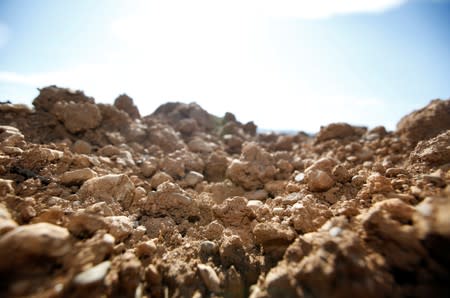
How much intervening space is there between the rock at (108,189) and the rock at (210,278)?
6.95 ft

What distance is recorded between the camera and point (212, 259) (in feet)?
9.25

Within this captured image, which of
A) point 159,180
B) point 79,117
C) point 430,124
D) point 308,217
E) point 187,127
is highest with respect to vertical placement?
point 430,124

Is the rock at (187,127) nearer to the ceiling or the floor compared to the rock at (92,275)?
nearer to the ceiling

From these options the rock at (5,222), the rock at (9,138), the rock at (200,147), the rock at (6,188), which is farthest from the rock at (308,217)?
the rock at (200,147)

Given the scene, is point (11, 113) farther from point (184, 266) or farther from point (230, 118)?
point (230, 118)

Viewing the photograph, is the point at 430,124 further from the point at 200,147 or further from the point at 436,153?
the point at 200,147

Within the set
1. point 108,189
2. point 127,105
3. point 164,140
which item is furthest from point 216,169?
point 127,105

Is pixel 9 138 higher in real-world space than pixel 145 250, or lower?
higher

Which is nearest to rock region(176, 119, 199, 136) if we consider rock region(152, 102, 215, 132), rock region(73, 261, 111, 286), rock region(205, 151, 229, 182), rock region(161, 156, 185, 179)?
rock region(152, 102, 215, 132)

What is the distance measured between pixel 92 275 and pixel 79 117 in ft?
18.6

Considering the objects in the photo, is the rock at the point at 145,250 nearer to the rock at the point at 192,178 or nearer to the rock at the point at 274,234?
the rock at the point at 274,234

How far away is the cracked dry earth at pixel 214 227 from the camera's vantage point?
1900 millimetres

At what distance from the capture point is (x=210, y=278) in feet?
8.04

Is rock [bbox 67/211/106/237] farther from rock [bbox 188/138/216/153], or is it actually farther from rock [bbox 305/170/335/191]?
rock [bbox 188/138/216/153]
